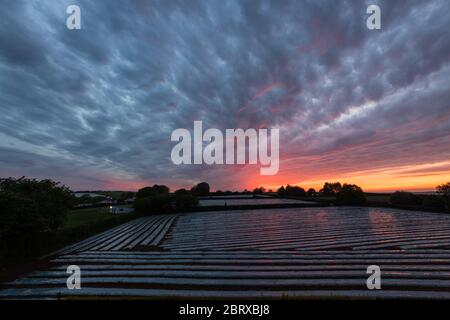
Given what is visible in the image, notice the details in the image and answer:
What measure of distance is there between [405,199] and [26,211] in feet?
178

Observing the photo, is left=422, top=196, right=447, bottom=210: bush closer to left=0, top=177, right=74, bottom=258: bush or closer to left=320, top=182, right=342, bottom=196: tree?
left=0, top=177, right=74, bottom=258: bush

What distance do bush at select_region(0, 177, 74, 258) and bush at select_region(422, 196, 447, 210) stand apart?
48155 mm

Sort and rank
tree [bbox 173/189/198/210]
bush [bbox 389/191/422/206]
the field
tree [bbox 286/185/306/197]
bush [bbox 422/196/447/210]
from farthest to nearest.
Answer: tree [bbox 286/185/306/197] → tree [bbox 173/189/198/210] → bush [bbox 389/191/422/206] → bush [bbox 422/196/447/210] → the field

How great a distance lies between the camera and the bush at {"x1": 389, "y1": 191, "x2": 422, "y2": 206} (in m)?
42.2

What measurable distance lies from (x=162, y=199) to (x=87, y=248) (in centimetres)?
2786

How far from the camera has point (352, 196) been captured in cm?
5184

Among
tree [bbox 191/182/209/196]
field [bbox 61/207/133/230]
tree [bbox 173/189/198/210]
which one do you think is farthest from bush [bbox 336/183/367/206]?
tree [bbox 191/182/209/196]

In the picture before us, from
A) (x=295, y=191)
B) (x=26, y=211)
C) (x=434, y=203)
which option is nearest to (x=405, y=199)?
(x=434, y=203)

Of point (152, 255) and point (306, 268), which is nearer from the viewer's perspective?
point (306, 268)

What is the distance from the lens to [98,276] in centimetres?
1123
